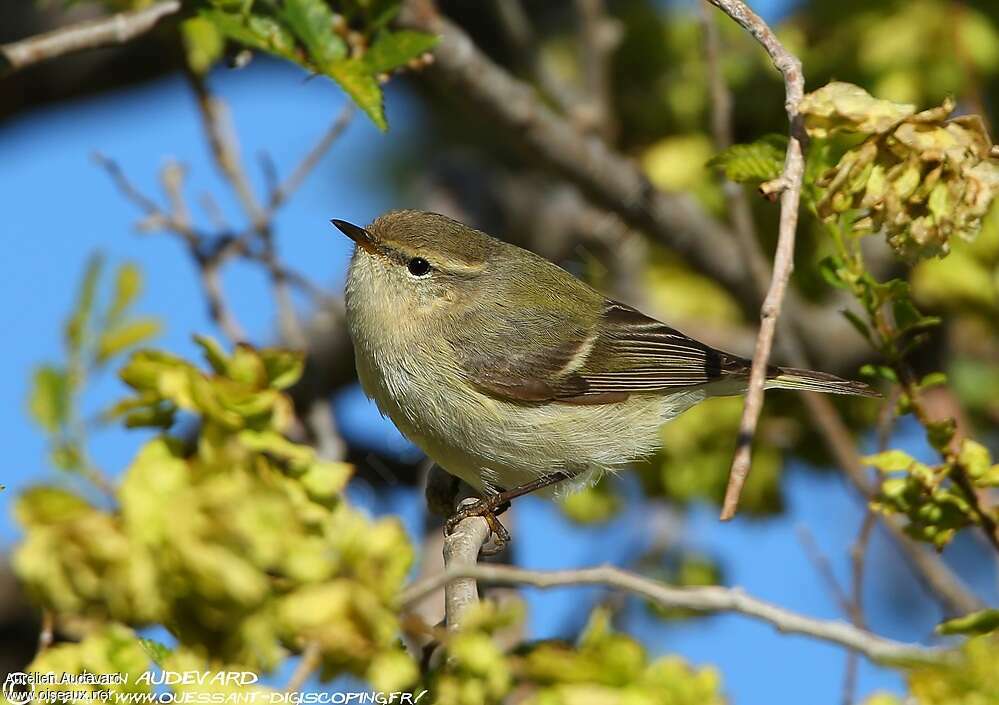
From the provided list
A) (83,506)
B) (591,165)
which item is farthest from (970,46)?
(83,506)

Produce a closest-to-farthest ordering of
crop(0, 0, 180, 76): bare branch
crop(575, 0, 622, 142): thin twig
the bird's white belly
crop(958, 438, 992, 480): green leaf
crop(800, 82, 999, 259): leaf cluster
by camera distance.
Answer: crop(800, 82, 999, 259): leaf cluster → crop(958, 438, 992, 480): green leaf → crop(0, 0, 180, 76): bare branch → the bird's white belly → crop(575, 0, 622, 142): thin twig

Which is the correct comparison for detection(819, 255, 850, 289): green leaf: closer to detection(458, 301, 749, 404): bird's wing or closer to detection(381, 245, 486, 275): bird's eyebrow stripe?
detection(458, 301, 749, 404): bird's wing

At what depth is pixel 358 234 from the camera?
3705 mm

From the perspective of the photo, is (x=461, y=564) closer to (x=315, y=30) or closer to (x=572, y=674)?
(x=572, y=674)

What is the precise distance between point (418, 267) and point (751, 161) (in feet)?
5.11

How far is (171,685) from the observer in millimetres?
1713

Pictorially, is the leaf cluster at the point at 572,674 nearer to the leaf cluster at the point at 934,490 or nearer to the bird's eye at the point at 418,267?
the leaf cluster at the point at 934,490

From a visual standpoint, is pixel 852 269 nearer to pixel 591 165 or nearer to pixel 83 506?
pixel 83 506

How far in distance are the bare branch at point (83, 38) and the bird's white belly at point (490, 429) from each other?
1.11 meters

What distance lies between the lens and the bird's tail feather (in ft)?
12.3

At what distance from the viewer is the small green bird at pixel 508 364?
140 inches

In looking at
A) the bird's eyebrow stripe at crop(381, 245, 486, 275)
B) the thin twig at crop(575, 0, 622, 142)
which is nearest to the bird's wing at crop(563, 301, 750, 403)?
the bird's eyebrow stripe at crop(381, 245, 486, 275)

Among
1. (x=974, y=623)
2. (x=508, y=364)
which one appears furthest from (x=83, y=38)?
(x=974, y=623)

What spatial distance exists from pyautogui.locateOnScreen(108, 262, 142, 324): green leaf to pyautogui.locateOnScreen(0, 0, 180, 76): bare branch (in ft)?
3.41
